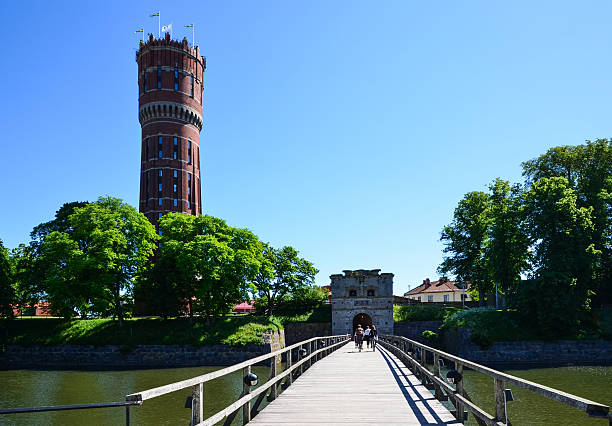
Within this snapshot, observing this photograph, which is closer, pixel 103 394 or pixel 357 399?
pixel 357 399

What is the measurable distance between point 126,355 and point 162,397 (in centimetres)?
2128

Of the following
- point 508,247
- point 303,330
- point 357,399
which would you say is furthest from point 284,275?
point 357,399

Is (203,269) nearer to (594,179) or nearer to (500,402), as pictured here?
(594,179)

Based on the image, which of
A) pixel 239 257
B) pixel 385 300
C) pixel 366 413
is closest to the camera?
pixel 366 413

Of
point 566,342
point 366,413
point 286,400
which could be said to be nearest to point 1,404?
point 286,400

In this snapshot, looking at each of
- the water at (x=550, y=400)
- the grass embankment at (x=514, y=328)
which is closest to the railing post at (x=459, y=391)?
the water at (x=550, y=400)

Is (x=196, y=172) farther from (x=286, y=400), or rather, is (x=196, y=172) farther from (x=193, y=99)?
(x=286, y=400)

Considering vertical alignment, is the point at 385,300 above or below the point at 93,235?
below

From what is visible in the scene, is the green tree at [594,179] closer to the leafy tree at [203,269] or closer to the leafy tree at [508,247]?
the leafy tree at [508,247]

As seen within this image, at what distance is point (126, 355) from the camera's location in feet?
135

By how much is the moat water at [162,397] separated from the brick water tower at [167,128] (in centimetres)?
2789

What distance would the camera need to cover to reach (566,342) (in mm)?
38688

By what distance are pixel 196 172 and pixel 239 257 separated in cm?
2358

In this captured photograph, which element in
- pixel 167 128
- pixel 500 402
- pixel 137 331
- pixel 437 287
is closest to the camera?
pixel 500 402
